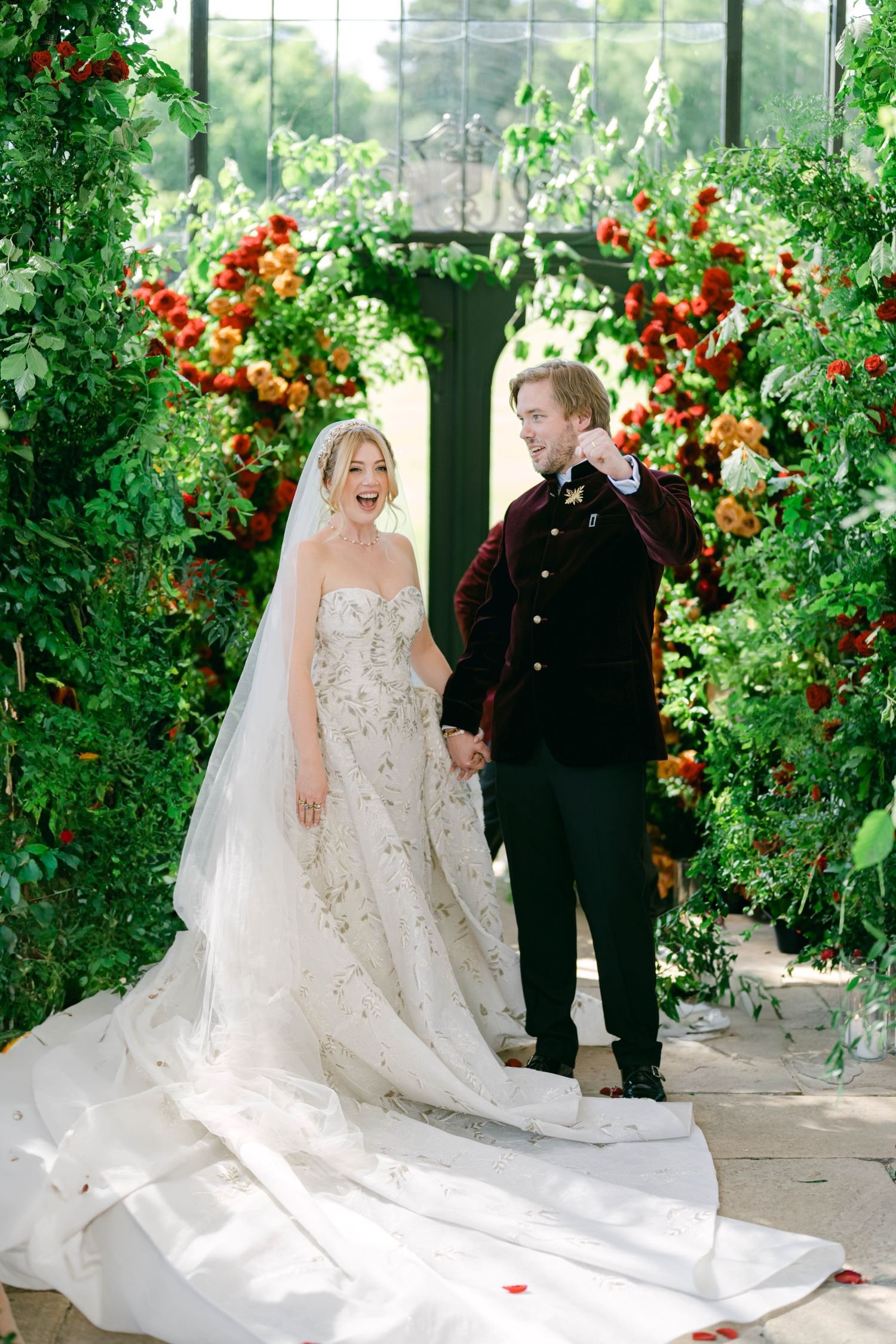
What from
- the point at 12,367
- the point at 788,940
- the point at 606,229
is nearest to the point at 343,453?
the point at 12,367

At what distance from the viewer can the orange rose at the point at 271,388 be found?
4.94 metres

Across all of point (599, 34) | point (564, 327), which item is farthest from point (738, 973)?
point (599, 34)

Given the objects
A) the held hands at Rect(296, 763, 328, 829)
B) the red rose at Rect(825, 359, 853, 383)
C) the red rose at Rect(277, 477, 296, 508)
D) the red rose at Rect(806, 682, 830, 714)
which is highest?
the red rose at Rect(825, 359, 853, 383)

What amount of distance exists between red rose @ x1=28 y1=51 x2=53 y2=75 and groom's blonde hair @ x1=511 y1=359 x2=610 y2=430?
1.22 m

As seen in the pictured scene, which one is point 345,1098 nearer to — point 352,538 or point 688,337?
point 352,538

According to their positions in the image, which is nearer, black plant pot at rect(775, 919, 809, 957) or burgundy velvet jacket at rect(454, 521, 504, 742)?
burgundy velvet jacket at rect(454, 521, 504, 742)

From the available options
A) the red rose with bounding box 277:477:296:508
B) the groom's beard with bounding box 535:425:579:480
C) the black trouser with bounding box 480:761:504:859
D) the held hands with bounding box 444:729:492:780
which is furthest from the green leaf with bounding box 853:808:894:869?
the red rose with bounding box 277:477:296:508

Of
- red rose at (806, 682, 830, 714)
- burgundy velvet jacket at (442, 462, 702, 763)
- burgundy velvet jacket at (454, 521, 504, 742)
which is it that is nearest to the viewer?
burgundy velvet jacket at (442, 462, 702, 763)

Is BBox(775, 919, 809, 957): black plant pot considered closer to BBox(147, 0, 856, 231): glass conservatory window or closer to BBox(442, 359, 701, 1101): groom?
BBox(442, 359, 701, 1101): groom

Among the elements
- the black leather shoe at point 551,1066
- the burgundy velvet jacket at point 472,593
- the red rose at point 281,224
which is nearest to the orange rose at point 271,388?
the red rose at point 281,224

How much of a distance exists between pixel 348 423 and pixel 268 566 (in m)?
1.79

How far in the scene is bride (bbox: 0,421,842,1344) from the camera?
2.33 meters

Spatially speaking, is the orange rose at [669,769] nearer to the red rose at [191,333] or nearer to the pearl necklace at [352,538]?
the pearl necklace at [352,538]

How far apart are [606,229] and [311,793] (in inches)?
102
